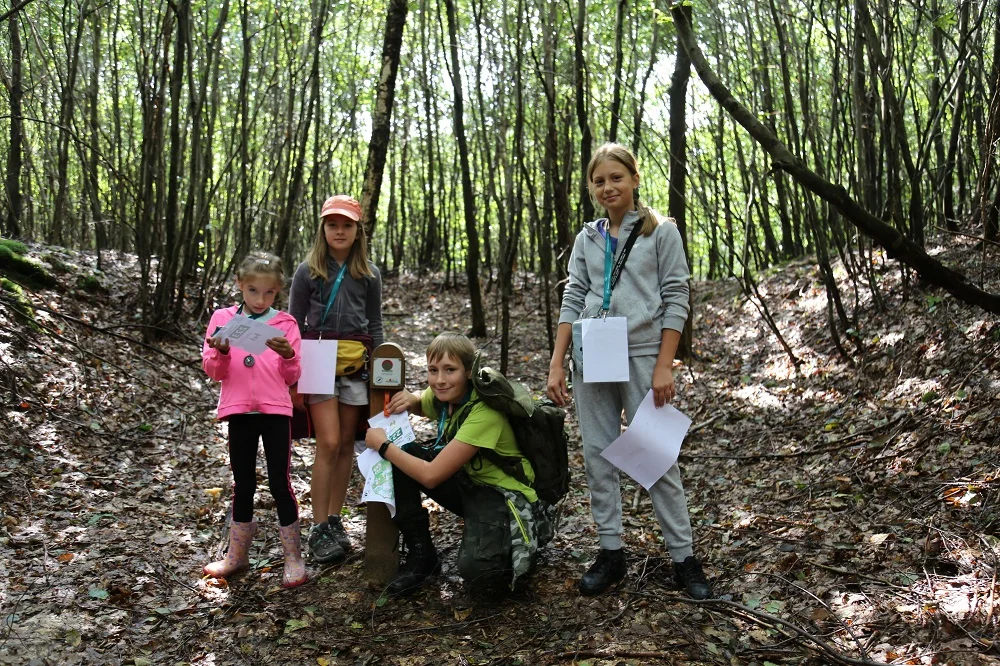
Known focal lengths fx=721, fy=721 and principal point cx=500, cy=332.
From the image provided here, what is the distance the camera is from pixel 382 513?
2898mm

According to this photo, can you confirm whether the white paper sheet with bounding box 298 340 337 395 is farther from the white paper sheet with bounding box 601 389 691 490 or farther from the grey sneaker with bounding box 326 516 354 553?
the white paper sheet with bounding box 601 389 691 490

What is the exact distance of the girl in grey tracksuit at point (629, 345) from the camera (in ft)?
8.68

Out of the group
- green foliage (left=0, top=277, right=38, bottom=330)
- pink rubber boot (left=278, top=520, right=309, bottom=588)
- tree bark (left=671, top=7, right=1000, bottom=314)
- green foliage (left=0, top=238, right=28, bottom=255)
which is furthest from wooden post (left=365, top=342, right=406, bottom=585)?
green foliage (left=0, top=238, right=28, bottom=255)

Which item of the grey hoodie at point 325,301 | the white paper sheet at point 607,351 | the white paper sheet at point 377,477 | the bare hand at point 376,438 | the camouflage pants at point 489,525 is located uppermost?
the grey hoodie at point 325,301

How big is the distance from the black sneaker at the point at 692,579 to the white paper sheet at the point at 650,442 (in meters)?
0.34

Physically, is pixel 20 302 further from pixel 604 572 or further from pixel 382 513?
pixel 604 572

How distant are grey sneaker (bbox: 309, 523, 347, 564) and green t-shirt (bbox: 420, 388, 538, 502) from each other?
780 mm

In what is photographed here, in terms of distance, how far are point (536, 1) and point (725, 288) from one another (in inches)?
165

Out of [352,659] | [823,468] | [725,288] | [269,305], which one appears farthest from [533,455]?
[725,288]

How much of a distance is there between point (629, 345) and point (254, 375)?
1469mm

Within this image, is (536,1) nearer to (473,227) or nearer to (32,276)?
(473,227)

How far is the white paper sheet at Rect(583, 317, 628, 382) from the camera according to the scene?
2.61 meters

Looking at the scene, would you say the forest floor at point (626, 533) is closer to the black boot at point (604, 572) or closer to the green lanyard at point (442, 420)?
the black boot at point (604, 572)

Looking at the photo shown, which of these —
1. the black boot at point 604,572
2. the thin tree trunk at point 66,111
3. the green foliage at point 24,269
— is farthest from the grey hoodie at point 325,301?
the thin tree trunk at point 66,111
